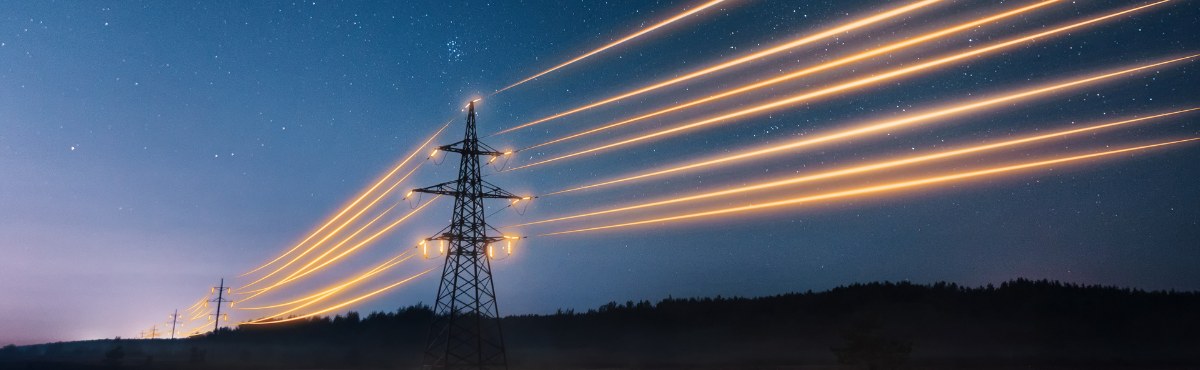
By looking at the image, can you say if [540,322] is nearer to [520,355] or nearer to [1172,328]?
[520,355]

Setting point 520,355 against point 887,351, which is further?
point 520,355

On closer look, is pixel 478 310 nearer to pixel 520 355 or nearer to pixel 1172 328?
pixel 520 355

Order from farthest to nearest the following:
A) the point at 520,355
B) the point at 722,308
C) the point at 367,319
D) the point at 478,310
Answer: the point at 367,319 < the point at 722,308 < the point at 520,355 < the point at 478,310

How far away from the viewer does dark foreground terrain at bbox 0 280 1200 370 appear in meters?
60.6

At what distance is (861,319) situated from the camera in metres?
33.5

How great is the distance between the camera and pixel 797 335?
2958 inches

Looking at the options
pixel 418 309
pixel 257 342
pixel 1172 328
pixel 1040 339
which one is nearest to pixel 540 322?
pixel 418 309

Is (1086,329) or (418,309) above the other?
(418,309)

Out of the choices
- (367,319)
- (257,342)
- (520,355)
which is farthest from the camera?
(367,319)

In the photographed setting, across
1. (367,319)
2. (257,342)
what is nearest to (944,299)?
(367,319)

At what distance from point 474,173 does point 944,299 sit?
57.0 m

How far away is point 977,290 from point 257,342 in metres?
80.5

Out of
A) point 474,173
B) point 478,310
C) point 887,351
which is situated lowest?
point 887,351

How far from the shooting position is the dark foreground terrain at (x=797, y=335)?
6056 cm
